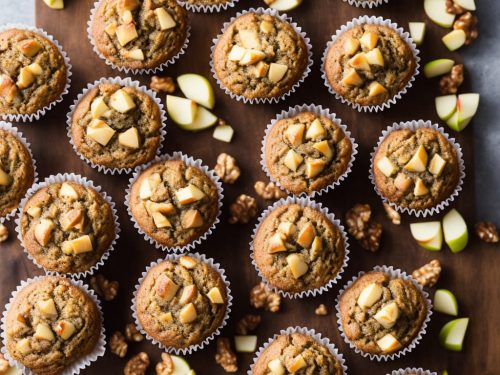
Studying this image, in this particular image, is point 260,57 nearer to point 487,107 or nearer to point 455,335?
point 487,107

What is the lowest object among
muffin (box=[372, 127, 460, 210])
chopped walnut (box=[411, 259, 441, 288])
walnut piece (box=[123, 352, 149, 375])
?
walnut piece (box=[123, 352, 149, 375])

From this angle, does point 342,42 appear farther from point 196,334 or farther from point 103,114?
point 196,334

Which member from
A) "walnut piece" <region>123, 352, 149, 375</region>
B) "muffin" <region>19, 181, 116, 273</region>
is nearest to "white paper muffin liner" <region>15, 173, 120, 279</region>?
"muffin" <region>19, 181, 116, 273</region>

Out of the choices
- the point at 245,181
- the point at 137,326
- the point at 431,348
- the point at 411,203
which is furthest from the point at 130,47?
the point at 431,348

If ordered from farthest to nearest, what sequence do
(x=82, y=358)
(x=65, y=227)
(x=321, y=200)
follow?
1. (x=321, y=200)
2. (x=82, y=358)
3. (x=65, y=227)

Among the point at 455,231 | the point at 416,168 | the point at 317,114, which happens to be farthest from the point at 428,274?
the point at 317,114

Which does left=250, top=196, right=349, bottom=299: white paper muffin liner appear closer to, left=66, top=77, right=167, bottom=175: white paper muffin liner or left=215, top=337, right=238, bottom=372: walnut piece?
left=215, top=337, right=238, bottom=372: walnut piece
